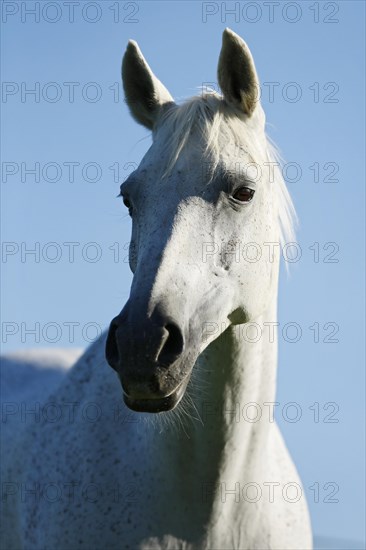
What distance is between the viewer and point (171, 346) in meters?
3.39

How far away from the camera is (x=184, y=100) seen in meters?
4.36

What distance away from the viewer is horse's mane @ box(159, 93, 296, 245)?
396 centimetres

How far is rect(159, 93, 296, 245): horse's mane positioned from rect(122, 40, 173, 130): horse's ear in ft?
0.72

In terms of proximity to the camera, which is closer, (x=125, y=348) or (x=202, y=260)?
(x=125, y=348)

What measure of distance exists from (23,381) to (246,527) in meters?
2.59

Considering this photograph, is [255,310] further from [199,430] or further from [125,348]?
[125,348]

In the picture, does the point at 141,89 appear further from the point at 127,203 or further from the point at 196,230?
the point at 196,230

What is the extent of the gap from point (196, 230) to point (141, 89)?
127cm

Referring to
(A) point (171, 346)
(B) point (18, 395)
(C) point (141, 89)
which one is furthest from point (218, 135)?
(B) point (18, 395)

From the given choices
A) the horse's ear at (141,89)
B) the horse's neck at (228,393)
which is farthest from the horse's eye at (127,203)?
the horse's neck at (228,393)

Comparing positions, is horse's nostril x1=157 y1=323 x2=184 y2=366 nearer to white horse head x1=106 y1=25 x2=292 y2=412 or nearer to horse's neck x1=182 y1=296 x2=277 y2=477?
white horse head x1=106 y1=25 x2=292 y2=412

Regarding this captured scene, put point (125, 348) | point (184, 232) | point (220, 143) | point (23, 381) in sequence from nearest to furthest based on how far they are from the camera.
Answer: point (125, 348) < point (184, 232) < point (220, 143) < point (23, 381)

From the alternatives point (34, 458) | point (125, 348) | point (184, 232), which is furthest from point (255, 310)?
point (34, 458)

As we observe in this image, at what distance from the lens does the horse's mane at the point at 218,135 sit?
396 centimetres
